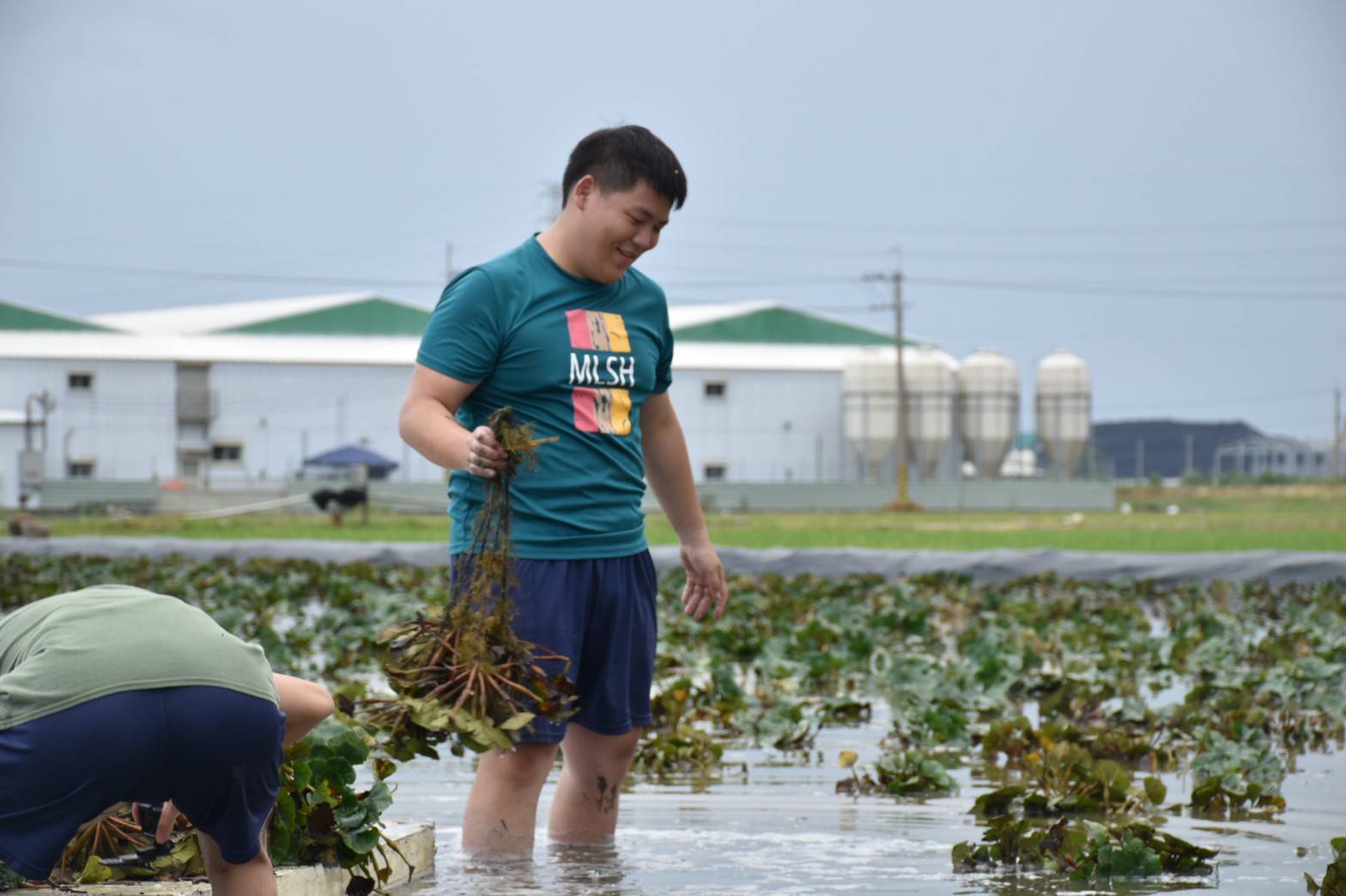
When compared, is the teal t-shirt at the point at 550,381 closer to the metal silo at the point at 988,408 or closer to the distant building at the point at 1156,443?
the metal silo at the point at 988,408

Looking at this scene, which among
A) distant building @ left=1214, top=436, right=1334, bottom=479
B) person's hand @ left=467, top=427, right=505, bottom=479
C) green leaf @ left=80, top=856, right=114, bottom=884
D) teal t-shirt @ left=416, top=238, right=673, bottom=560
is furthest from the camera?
distant building @ left=1214, top=436, right=1334, bottom=479

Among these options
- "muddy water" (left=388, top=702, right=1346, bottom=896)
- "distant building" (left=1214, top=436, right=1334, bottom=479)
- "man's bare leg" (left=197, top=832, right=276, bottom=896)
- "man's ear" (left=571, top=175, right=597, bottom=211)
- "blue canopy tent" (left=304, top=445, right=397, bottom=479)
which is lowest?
"muddy water" (left=388, top=702, right=1346, bottom=896)

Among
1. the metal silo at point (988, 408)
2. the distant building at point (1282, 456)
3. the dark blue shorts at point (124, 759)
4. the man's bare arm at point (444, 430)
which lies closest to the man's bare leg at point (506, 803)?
the man's bare arm at point (444, 430)

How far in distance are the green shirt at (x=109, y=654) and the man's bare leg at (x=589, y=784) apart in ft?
4.68

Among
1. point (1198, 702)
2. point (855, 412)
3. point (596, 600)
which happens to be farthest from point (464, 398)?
point (855, 412)

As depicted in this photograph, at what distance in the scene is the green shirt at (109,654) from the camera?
2209mm

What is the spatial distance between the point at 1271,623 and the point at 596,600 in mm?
8791

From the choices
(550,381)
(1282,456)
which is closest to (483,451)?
(550,381)

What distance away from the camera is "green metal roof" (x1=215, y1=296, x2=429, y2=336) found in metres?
49.3

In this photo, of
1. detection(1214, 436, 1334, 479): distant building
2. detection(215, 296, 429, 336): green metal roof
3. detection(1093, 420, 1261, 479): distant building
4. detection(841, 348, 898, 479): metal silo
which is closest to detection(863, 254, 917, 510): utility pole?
detection(841, 348, 898, 479): metal silo

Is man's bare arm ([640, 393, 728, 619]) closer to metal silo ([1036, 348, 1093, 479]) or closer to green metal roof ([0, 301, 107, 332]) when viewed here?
metal silo ([1036, 348, 1093, 479])

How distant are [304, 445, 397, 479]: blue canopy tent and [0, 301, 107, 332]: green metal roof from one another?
10.4 metres

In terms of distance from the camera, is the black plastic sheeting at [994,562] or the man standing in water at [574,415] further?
the black plastic sheeting at [994,562]

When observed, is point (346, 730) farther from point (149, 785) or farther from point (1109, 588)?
point (1109, 588)
